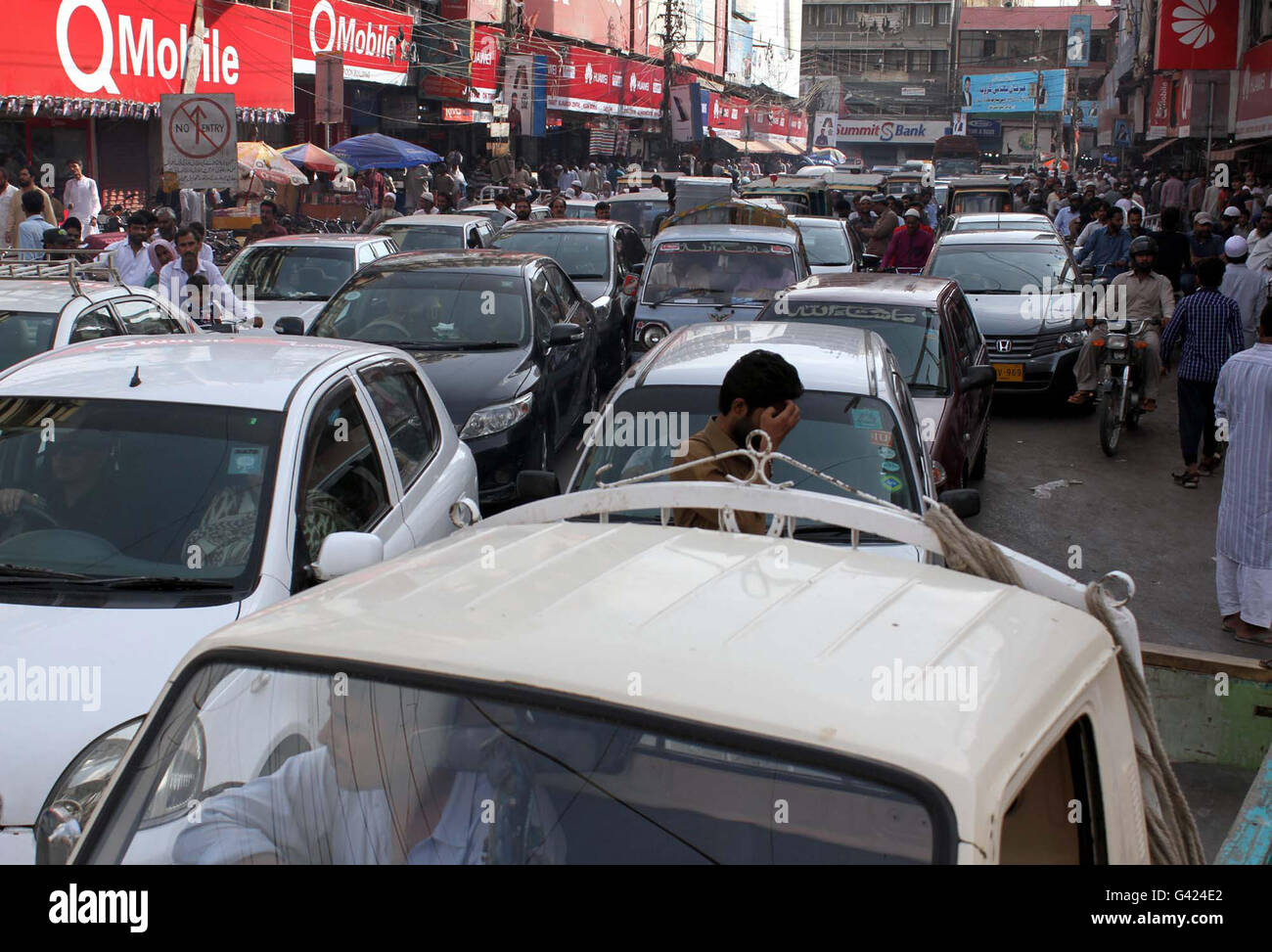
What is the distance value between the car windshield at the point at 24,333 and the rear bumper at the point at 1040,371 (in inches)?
347

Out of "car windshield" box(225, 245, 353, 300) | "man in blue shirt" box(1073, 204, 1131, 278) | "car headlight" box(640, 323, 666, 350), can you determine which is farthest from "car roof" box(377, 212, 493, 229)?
"man in blue shirt" box(1073, 204, 1131, 278)

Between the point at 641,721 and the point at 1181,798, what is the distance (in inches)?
46.4

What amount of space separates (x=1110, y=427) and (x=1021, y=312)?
6.98ft

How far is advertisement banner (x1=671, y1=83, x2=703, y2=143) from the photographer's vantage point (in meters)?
40.9

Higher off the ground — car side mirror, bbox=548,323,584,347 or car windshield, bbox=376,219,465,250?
car windshield, bbox=376,219,465,250

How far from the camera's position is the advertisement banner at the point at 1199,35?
22469 mm

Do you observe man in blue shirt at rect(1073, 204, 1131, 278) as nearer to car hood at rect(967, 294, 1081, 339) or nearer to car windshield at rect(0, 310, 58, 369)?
car hood at rect(967, 294, 1081, 339)

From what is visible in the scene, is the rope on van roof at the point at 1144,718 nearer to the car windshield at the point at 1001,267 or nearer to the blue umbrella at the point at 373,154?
the car windshield at the point at 1001,267

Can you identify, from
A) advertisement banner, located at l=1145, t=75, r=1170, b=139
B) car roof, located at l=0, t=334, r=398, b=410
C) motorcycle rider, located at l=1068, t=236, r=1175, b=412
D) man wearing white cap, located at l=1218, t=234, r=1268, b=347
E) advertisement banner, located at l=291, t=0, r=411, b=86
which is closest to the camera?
car roof, located at l=0, t=334, r=398, b=410

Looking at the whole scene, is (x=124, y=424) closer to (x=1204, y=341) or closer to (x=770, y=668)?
(x=770, y=668)

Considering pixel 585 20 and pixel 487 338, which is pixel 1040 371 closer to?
pixel 487 338

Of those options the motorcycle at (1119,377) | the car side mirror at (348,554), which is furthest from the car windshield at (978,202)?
the car side mirror at (348,554)

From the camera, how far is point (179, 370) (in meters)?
4.97

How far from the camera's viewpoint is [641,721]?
67.3 inches
